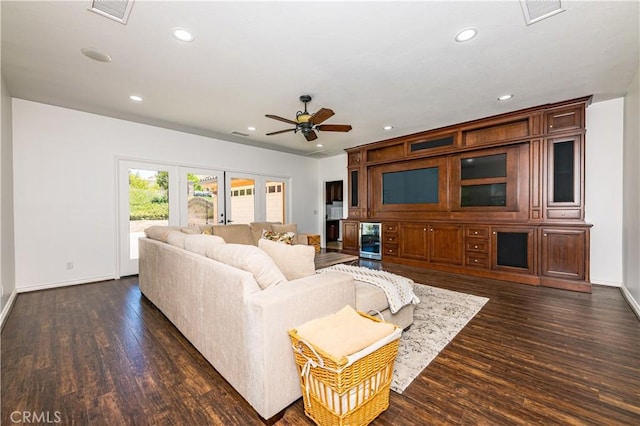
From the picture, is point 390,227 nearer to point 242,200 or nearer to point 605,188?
point 605,188

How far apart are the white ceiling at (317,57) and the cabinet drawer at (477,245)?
2.16 meters

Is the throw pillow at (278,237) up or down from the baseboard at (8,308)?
up

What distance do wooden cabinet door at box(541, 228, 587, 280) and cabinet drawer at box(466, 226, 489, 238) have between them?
29.6 inches

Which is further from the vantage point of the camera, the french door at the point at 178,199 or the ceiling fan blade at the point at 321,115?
the french door at the point at 178,199

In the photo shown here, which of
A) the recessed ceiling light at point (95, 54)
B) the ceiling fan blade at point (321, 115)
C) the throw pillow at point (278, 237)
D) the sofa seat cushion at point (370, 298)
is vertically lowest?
the sofa seat cushion at point (370, 298)

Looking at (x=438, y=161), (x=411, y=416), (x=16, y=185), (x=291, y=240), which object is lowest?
(x=411, y=416)

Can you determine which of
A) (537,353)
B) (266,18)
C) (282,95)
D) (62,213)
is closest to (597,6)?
(266,18)

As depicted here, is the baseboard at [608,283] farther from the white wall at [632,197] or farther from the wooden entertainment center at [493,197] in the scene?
the wooden entertainment center at [493,197]

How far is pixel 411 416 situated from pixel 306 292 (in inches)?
36.1

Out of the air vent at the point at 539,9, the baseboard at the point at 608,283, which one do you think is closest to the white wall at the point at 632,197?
the baseboard at the point at 608,283

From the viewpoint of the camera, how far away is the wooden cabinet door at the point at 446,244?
4750 mm

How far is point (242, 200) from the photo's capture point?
6.22 m

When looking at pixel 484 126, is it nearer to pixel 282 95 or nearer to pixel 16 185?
pixel 282 95

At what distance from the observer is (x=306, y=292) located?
Answer: 5.21ft
